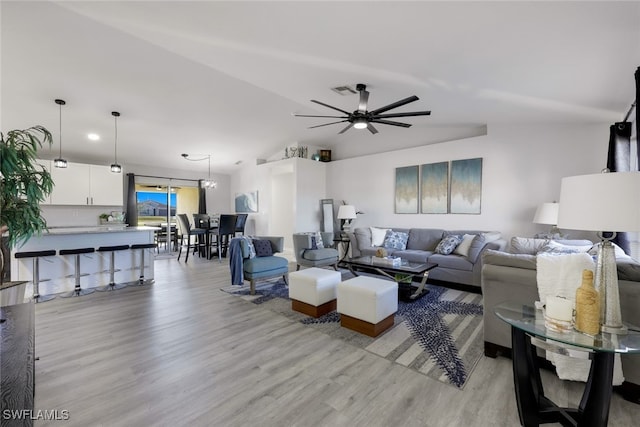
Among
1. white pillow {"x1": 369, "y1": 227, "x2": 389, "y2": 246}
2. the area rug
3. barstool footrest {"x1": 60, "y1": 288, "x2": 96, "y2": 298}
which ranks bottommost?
barstool footrest {"x1": 60, "y1": 288, "x2": 96, "y2": 298}

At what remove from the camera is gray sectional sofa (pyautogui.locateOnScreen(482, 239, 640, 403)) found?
1.74 metres

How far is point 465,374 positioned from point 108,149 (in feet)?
25.9

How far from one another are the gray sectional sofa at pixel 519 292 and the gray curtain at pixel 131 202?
8041mm

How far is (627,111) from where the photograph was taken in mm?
3371

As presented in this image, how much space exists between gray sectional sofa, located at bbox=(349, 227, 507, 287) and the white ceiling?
1.93 m

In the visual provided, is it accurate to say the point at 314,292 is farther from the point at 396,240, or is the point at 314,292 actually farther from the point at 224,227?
the point at 224,227

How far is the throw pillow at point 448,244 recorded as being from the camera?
461 centimetres

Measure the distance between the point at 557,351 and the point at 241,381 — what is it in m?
2.01

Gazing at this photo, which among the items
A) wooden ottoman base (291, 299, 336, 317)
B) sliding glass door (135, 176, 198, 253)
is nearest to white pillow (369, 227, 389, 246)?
wooden ottoman base (291, 299, 336, 317)

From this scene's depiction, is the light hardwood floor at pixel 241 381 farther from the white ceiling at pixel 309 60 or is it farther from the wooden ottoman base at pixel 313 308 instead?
the white ceiling at pixel 309 60

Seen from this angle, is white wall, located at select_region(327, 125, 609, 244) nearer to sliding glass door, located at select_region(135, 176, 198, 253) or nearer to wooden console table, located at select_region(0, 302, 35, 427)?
wooden console table, located at select_region(0, 302, 35, 427)

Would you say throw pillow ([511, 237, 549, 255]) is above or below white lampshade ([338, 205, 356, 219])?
below

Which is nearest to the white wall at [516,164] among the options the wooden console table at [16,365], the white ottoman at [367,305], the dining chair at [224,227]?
the white ottoman at [367,305]

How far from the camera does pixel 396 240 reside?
17.6 ft
